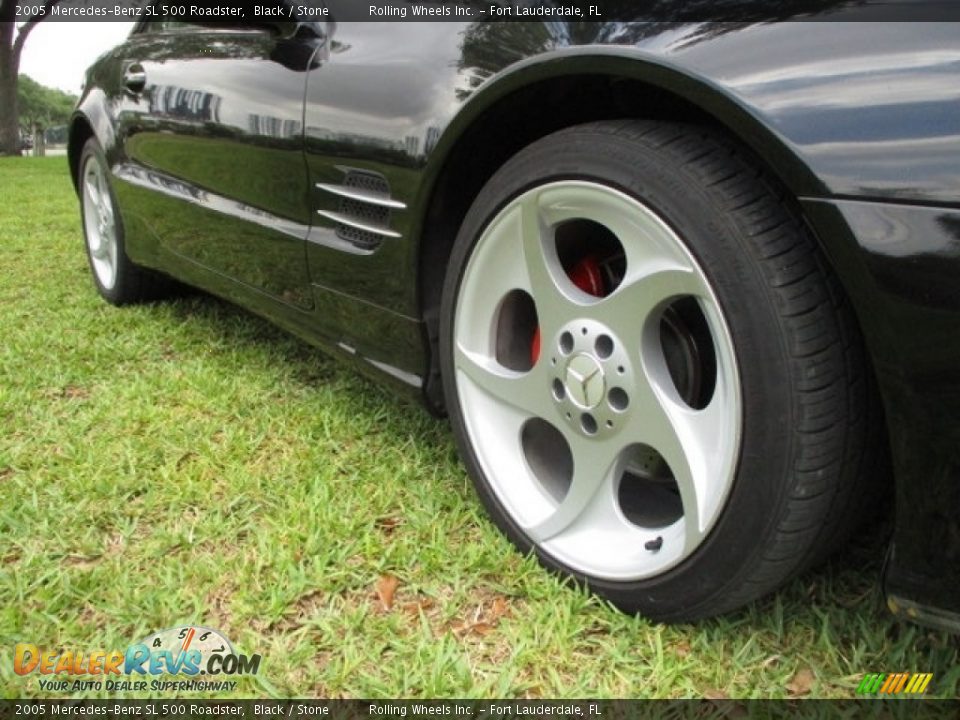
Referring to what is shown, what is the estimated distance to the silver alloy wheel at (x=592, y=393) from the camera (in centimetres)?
134

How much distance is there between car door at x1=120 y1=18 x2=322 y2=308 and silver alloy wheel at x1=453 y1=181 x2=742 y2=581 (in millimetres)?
662

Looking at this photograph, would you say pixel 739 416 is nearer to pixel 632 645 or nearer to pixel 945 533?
pixel 945 533

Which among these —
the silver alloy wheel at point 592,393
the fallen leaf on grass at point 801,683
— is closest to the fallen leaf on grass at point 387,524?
the silver alloy wheel at point 592,393

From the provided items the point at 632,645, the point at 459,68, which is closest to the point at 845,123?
the point at 459,68

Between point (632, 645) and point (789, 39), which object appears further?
point (632, 645)

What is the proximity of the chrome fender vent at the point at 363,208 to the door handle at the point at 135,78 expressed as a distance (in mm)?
1284

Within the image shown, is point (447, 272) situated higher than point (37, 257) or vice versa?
point (447, 272)

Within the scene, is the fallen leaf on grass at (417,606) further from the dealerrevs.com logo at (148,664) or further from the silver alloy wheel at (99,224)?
the silver alloy wheel at (99,224)

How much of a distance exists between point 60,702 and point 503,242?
1119 mm

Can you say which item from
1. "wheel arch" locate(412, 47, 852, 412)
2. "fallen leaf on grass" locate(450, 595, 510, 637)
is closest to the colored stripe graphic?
"fallen leaf on grass" locate(450, 595, 510, 637)

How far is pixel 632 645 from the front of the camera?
1473mm

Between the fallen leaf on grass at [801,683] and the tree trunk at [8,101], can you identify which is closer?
the fallen leaf on grass at [801,683]

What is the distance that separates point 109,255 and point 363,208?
2.19 m

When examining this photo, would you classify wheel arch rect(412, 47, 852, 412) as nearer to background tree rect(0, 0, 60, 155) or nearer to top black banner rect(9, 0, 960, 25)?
top black banner rect(9, 0, 960, 25)
